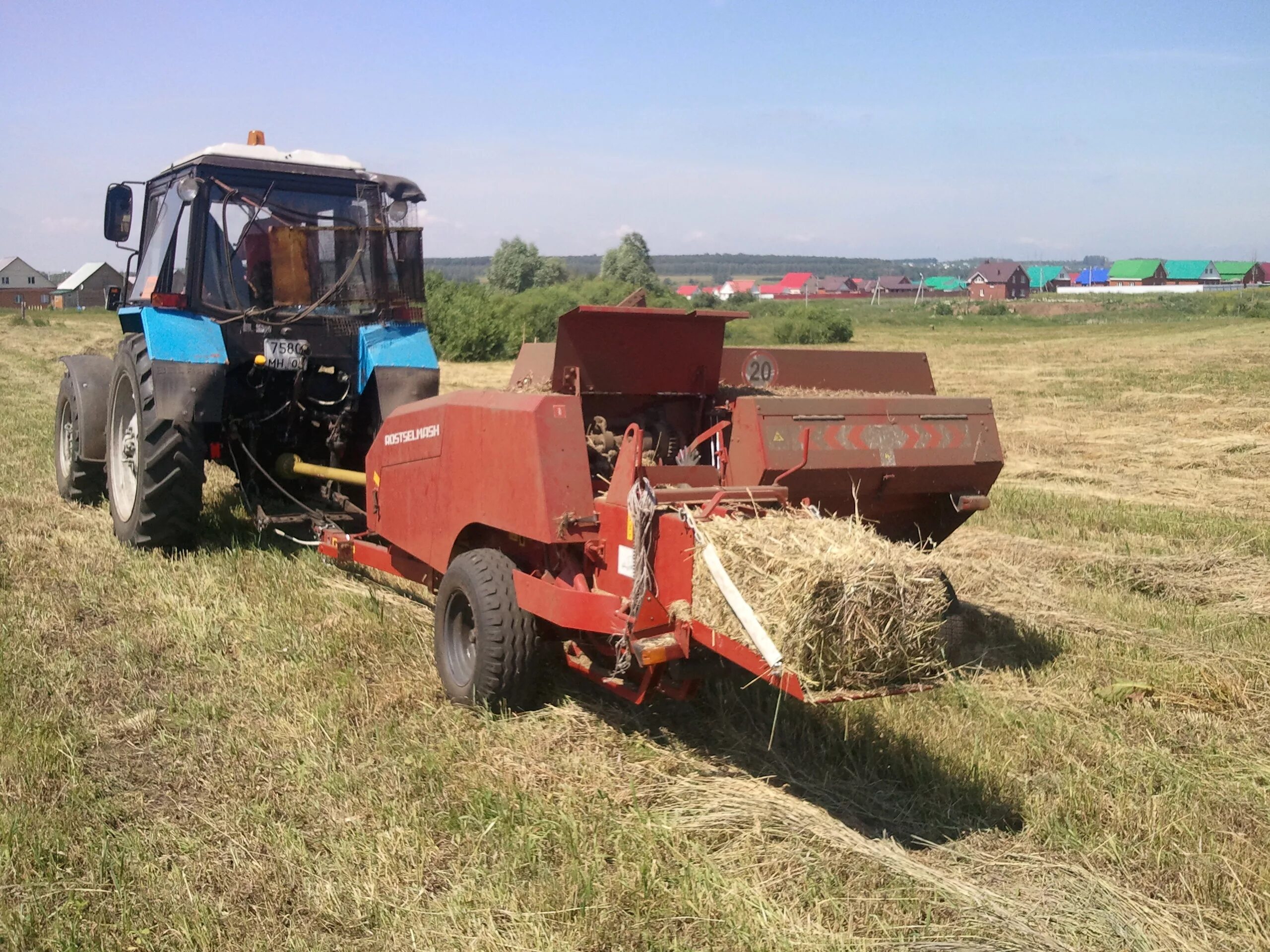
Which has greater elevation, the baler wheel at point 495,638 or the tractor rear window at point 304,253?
the tractor rear window at point 304,253

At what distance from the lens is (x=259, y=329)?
682 centimetres

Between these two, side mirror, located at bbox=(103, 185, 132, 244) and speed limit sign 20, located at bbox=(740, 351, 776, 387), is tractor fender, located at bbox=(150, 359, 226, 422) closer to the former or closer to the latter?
side mirror, located at bbox=(103, 185, 132, 244)

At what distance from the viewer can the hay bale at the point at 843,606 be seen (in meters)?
3.33

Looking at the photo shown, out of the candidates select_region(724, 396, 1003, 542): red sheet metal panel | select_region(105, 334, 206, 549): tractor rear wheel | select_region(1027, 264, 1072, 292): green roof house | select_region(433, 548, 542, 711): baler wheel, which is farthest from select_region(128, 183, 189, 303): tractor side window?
select_region(1027, 264, 1072, 292): green roof house

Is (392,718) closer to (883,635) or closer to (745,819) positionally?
(745,819)

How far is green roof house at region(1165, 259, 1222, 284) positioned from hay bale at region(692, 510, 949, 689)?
119 meters

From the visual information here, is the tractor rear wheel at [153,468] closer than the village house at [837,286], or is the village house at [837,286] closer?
the tractor rear wheel at [153,468]

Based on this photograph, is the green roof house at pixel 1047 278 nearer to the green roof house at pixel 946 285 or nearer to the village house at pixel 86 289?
the green roof house at pixel 946 285

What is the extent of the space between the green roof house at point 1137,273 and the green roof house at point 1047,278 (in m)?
5.18

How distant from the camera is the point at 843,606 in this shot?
3.32 metres

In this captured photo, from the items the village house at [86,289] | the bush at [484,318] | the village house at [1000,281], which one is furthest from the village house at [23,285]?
the village house at [1000,281]

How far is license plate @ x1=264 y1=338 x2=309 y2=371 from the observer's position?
266 inches

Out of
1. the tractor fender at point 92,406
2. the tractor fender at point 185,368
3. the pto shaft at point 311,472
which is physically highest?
the tractor fender at point 185,368

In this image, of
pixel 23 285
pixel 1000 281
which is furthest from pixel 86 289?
pixel 1000 281
